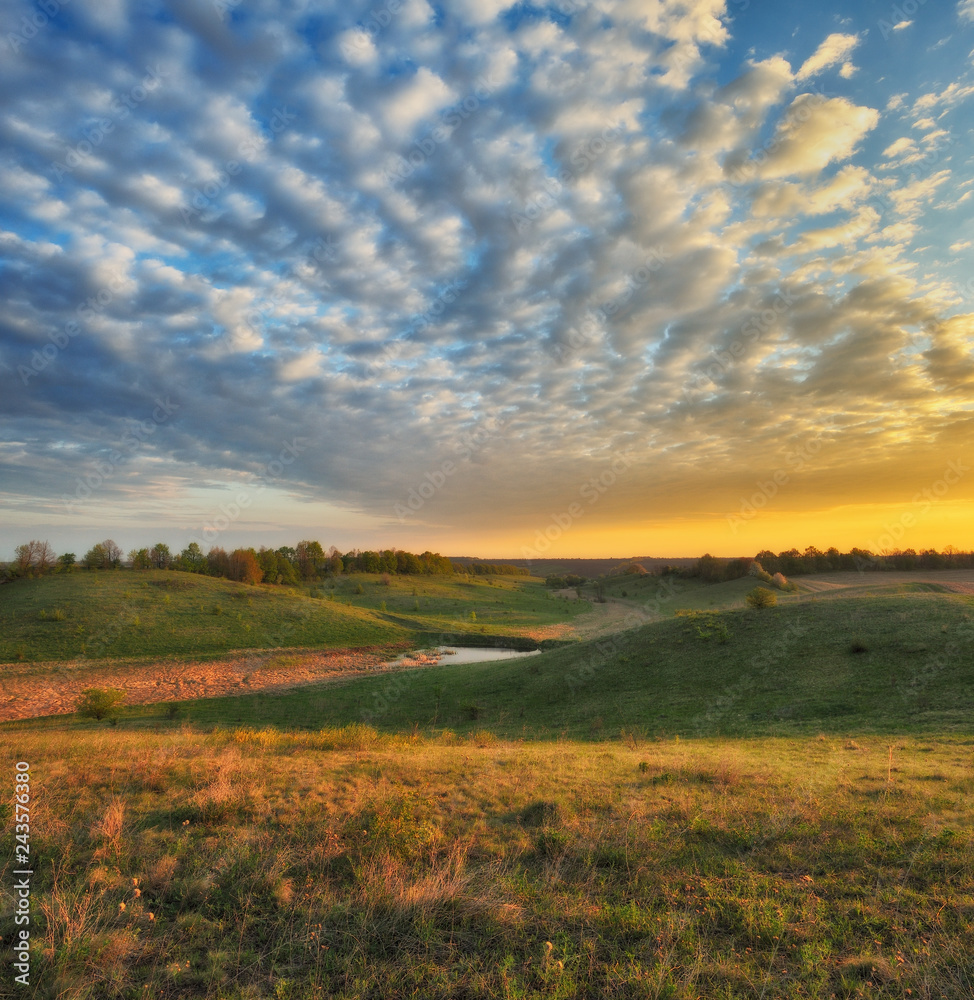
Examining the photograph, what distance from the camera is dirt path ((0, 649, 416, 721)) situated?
100.0 feet

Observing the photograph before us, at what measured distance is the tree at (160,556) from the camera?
89625 millimetres

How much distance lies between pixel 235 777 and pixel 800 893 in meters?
9.50

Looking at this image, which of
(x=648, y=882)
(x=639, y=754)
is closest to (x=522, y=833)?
(x=648, y=882)

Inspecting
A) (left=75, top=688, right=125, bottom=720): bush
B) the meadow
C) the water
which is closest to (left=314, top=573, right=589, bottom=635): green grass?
the water

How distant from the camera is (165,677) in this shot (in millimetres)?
Answer: 36906

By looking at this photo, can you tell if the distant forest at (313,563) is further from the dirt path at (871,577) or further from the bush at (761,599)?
the bush at (761,599)

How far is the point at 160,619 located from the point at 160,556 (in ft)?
166

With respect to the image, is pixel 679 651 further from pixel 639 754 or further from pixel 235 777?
pixel 235 777

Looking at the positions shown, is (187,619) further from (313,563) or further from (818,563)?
(818,563)

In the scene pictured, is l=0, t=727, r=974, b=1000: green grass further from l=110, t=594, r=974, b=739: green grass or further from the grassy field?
the grassy field

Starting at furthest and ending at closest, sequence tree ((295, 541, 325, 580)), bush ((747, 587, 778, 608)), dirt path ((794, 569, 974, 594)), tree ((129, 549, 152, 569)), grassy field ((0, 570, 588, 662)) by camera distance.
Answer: tree ((295, 541, 325, 580)) < tree ((129, 549, 152, 569)) < dirt path ((794, 569, 974, 594)) < grassy field ((0, 570, 588, 662)) < bush ((747, 587, 778, 608))

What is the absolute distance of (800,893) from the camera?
18.5ft

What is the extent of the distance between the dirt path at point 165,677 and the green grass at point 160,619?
355 cm

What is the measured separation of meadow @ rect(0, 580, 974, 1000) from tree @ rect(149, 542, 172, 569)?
3488 inches
